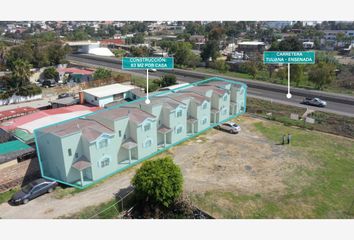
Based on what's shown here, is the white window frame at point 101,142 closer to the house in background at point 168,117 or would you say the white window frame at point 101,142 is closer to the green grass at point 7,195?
the house in background at point 168,117

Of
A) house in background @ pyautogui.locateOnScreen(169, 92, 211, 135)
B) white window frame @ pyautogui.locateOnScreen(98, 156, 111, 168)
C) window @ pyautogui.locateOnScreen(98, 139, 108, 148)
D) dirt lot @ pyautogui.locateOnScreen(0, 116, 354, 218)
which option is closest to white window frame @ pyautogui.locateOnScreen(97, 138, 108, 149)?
window @ pyautogui.locateOnScreen(98, 139, 108, 148)

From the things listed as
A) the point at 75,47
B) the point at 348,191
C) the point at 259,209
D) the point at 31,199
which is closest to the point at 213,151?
the point at 259,209

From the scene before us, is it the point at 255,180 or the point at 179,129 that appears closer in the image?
the point at 255,180

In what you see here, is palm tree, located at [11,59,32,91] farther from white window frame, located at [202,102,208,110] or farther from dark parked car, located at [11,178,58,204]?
white window frame, located at [202,102,208,110]

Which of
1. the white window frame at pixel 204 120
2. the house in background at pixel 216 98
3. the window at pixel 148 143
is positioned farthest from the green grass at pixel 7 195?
the house in background at pixel 216 98

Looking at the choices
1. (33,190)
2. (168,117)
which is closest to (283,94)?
(168,117)

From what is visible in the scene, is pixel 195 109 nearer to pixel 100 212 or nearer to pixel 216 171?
pixel 216 171

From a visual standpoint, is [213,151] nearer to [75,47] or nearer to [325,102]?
[325,102]
